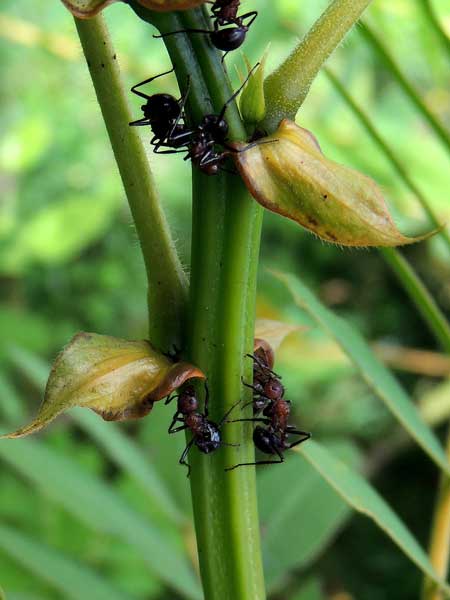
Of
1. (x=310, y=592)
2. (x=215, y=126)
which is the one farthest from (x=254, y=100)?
(x=310, y=592)

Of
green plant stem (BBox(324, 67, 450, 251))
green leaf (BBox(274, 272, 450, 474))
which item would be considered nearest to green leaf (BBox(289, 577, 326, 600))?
green leaf (BBox(274, 272, 450, 474))

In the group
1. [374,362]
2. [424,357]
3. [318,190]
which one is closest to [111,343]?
[318,190]

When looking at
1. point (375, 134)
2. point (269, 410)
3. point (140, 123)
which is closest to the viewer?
point (140, 123)

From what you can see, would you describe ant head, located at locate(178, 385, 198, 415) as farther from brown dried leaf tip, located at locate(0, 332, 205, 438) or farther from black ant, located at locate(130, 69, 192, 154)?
black ant, located at locate(130, 69, 192, 154)

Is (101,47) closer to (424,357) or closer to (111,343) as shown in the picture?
(111,343)

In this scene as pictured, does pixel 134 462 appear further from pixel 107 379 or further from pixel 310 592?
pixel 107 379
